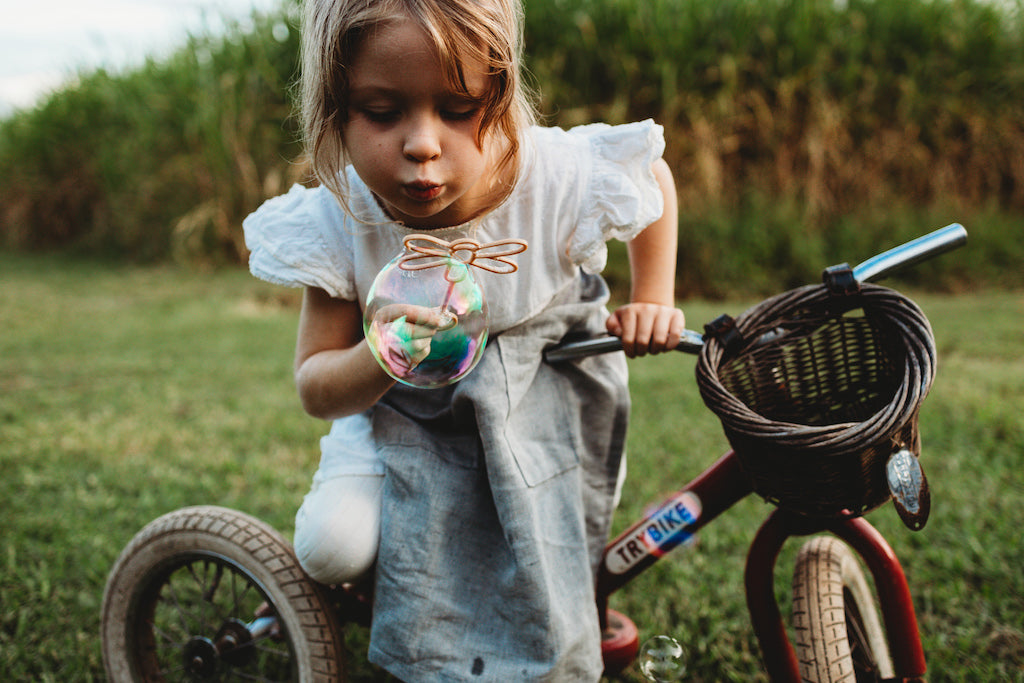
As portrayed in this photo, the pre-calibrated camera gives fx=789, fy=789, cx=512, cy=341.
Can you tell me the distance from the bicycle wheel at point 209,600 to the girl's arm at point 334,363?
30 centimetres

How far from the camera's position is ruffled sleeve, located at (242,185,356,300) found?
1.42 metres

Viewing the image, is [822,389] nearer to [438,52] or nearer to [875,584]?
[875,584]

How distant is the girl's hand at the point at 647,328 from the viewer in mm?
1439

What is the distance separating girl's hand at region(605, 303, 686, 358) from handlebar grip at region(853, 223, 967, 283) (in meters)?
0.32

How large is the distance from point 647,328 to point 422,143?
0.55 meters

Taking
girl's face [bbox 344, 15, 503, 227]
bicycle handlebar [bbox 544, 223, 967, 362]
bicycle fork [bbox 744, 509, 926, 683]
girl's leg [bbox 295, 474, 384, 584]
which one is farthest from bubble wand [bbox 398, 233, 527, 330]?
Result: bicycle fork [bbox 744, 509, 926, 683]

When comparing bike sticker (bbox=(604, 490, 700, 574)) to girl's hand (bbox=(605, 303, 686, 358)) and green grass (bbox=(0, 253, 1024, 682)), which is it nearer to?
girl's hand (bbox=(605, 303, 686, 358))

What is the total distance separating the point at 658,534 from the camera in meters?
1.60

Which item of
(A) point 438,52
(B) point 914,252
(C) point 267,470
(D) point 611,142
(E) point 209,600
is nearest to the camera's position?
(A) point 438,52

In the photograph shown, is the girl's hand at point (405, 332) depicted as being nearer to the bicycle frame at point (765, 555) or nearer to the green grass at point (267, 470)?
the bicycle frame at point (765, 555)

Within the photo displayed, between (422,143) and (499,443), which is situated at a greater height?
(422,143)

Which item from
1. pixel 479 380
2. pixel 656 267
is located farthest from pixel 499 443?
pixel 656 267

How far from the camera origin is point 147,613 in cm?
166

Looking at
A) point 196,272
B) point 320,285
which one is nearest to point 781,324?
point 320,285
